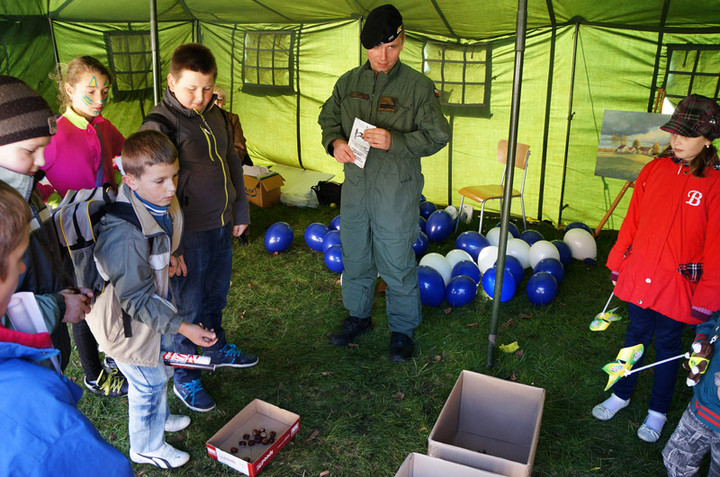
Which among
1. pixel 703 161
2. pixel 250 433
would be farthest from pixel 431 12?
pixel 250 433

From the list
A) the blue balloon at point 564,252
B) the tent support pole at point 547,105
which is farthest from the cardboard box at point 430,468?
the tent support pole at point 547,105

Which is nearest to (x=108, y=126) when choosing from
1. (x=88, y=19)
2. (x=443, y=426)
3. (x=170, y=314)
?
(x=170, y=314)

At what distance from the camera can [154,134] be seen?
88.6 inches

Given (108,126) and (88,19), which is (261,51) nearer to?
(88,19)

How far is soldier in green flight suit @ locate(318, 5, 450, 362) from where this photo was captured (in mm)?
A: 3072

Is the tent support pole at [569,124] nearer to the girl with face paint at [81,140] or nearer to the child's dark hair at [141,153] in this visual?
the girl with face paint at [81,140]

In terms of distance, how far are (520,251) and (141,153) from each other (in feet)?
11.7

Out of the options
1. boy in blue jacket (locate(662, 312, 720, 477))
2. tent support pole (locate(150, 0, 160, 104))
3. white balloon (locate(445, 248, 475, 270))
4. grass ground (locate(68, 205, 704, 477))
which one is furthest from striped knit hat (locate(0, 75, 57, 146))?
white balloon (locate(445, 248, 475, 270))

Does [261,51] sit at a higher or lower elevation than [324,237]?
higher

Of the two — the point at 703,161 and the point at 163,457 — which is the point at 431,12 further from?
the point at 163,457

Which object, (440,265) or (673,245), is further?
(440,265)

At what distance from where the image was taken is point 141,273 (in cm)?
215

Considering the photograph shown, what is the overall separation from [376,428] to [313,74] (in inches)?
216

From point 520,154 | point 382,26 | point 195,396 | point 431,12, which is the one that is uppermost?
point 431,12
